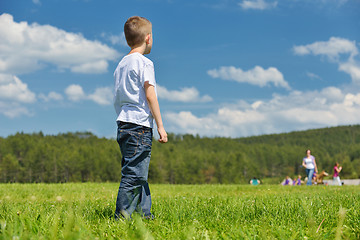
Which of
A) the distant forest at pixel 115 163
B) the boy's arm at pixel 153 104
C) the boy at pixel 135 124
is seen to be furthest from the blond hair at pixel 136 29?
the distant forest at pixel 115 163

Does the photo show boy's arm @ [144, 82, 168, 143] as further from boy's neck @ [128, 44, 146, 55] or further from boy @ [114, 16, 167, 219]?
boy's neck @ [128, 44, 146, 55]

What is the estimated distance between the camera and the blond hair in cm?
411

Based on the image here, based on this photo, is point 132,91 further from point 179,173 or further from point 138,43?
point 179,173

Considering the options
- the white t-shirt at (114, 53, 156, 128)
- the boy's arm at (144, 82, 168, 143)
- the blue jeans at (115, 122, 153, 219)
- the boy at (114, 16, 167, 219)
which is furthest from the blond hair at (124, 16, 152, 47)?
the blue jeans at (115, 122, 153, 219)

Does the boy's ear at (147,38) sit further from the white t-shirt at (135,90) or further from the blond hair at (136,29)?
the white t-shirt at (135,90)

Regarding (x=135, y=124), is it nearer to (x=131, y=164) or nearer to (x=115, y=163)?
(x=131, y=164)

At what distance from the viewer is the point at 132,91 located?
393 centimetres

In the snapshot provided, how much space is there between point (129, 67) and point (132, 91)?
29 centimetres

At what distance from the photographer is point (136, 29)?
4.11m

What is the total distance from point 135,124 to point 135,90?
403mm

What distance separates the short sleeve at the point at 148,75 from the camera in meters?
3.88

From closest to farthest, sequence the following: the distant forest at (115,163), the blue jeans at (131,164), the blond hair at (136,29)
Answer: the blue jeans at (131,164) → the blond hair at (136,29) → the distant forest at (115,163)

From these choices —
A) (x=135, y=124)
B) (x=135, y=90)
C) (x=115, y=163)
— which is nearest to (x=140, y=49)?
(x=135, y=90)

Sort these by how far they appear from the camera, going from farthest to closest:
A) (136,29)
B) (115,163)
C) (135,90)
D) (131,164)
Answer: (115,163) < (136,29) < (135,90) < (131,164)
